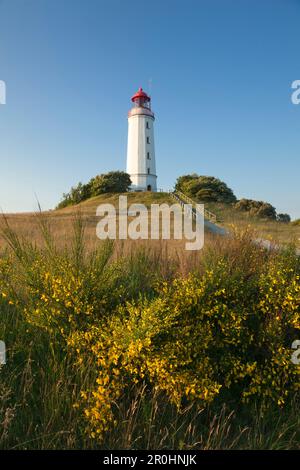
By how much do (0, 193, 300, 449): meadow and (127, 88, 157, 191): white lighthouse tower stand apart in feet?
154

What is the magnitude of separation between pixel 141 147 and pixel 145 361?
50.3 meters

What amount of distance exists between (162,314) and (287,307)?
1.39 metres

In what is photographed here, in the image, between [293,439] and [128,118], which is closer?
[293,439]

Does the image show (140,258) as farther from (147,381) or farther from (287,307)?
(287,307)

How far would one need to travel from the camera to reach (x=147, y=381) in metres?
3.05

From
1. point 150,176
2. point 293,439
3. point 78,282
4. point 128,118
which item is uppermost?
point 128,118

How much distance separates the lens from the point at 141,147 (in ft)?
164

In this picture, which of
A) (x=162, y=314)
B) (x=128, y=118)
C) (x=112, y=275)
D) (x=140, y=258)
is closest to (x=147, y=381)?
(x=162, y=314)

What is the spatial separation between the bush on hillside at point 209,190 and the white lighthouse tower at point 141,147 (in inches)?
278

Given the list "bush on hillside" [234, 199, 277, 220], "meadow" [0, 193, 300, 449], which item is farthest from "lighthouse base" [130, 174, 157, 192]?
"meadow" [0, 193, 300, 449]
